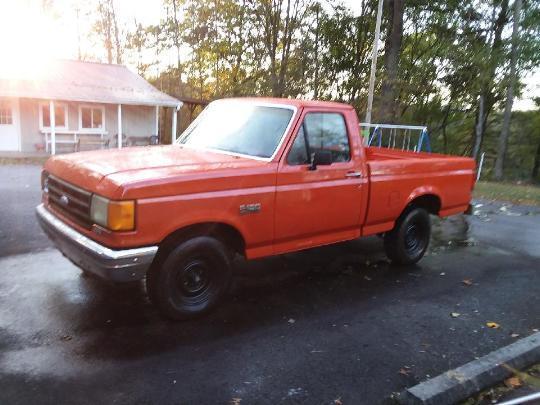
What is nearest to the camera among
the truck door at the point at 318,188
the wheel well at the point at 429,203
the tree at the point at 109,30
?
the truck door at the point at 318,188

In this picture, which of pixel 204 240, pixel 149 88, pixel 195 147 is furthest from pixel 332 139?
pixel 149 88

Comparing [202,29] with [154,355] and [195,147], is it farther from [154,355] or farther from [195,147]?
[154,355]

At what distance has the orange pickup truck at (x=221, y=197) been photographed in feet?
12.2

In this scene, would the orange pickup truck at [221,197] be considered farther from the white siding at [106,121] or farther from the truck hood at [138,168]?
the white siding at [106,121]

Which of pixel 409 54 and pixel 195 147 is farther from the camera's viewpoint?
pixel 409 54

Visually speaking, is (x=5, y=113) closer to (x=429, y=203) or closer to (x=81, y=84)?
(x=81, y=84)

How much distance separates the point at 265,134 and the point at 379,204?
1.65 m

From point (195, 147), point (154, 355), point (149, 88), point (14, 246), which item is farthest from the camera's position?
point (149, 88)

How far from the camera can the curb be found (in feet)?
10.4

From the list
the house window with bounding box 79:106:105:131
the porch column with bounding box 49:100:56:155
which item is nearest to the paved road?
the porch column with bounding box 49:100:56:155

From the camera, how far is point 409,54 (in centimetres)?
Answer: 2684

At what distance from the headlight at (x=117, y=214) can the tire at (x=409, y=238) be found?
3.57 m

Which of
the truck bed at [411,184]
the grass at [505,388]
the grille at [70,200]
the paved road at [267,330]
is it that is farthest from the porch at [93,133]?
the grass at [505,388]

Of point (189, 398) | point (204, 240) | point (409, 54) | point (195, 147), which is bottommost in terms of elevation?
point (189, 398)
